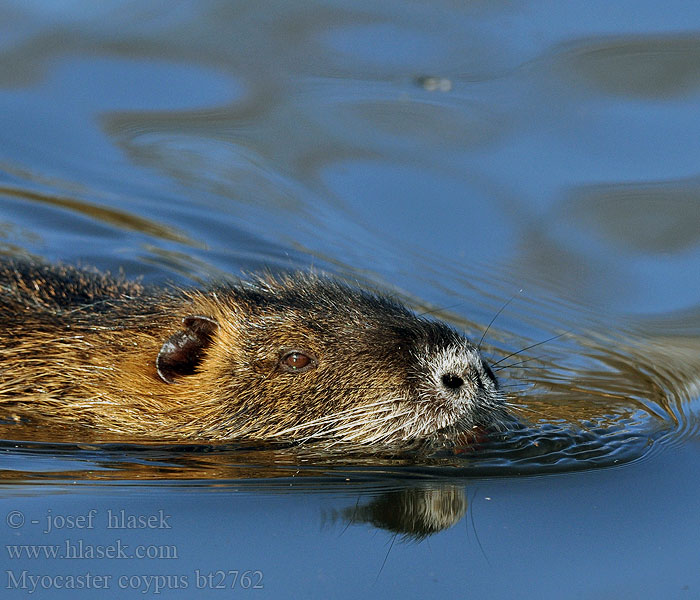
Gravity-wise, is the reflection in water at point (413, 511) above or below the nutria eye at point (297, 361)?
below

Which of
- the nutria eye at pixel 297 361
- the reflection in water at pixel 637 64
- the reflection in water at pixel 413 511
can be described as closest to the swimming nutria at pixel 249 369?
the nutria eye at pixel 297 361

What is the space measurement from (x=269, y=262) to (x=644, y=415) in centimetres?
260

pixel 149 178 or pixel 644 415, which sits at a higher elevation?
pixel 149 178

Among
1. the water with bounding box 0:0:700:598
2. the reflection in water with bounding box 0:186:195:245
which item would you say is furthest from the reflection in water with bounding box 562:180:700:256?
the reflection in water with bounding box 0:186:195:245

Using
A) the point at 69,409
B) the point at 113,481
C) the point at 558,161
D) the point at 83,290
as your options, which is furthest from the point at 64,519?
the point at 558,161

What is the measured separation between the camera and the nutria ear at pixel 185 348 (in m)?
5.50

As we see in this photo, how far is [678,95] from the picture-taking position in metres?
8.80

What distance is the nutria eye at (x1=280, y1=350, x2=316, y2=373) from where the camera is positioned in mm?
5414

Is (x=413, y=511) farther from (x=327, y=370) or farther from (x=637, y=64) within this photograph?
(x=637, y=64)

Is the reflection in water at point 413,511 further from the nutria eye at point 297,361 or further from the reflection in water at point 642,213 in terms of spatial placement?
the reflection in water at point 642,213

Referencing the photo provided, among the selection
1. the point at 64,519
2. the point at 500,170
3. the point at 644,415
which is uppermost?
the point at 500,170

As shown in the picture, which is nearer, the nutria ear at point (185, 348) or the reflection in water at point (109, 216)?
the nutria ear at point (185, 348)

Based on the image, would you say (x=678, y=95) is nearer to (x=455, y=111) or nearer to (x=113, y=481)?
(x=455, y=111)

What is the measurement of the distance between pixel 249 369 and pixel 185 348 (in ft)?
0.99
